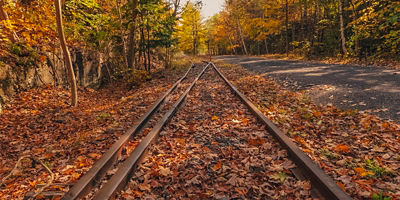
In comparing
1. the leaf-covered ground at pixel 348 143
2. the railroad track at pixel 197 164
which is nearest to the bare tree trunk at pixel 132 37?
the railroad track at pixel 197 164

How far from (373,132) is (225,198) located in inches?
124

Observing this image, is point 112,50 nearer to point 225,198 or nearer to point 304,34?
point 225,198

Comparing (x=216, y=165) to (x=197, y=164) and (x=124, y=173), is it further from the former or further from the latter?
(x=124, y=173)

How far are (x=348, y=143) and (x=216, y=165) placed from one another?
2322 mm

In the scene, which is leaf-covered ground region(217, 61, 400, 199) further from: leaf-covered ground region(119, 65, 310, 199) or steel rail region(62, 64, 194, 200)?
steel rail region(62, 64, 194, 200)

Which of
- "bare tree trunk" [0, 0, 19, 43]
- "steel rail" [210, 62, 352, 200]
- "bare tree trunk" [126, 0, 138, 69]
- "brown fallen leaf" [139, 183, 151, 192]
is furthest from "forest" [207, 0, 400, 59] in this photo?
"bare tree trunk" [0, 0, 19, 43]

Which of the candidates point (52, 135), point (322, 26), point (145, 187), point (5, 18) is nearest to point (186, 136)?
point (145, 187)

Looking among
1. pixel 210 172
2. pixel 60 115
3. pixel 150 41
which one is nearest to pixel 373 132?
pixel 210 172

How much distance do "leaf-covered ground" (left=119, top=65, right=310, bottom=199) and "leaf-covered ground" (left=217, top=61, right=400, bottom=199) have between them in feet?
1.81

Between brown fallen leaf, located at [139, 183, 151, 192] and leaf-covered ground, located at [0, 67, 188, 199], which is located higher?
leaf-covered ground, located at [0, 67, 188, 199]

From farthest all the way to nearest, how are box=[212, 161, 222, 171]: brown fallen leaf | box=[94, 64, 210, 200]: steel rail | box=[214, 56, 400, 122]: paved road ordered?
box=[214, 56, 400, 122]: paved road → box=[212, 161, 222, 171]: brown fallen leaf → box=[94, 64, 210, 200]: steel rail

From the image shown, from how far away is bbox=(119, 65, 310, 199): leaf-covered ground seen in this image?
2.48 metres

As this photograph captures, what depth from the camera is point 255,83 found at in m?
8.86

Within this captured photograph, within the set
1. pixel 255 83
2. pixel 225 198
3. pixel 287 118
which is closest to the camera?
pixel 225 198
